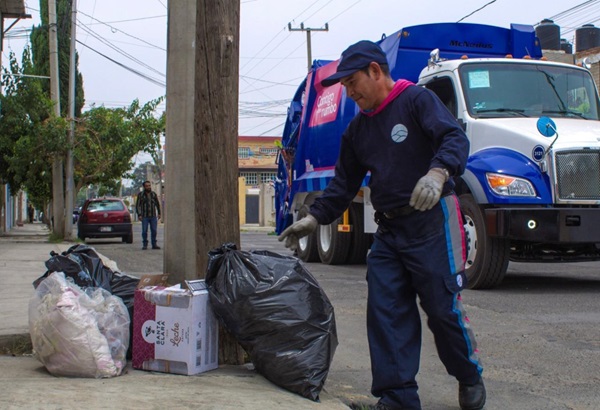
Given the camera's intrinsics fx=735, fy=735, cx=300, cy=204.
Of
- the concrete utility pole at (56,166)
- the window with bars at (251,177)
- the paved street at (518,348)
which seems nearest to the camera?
the paved street at (518,348)

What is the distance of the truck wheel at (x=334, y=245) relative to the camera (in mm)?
11508

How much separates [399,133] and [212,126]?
1263 mm

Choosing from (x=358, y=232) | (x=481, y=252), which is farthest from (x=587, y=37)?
(x=481, y=252)

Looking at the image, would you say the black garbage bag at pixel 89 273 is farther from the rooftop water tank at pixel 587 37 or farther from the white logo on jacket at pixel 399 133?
the rooftop water tank at pixel 587 37

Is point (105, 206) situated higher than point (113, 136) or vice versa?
point (113, 136)

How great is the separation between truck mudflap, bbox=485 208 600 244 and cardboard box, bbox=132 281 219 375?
4.06 m

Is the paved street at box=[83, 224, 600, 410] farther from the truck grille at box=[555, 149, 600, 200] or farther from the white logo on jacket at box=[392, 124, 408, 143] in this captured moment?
the white logo on jacket at box=[392, 124, 408, 143]

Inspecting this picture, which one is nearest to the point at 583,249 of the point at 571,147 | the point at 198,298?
the point at 571,147

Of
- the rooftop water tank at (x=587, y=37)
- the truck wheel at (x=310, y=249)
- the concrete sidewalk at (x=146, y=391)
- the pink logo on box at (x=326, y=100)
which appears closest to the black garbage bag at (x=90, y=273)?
the concrete sidewalk at (x=146, y=391)

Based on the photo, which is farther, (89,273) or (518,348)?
(518,348)

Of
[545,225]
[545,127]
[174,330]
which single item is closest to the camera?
[174,330]

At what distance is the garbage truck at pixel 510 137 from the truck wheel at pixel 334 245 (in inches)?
27.1

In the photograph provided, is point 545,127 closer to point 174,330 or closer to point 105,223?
point 174,330

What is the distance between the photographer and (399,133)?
3.50m
